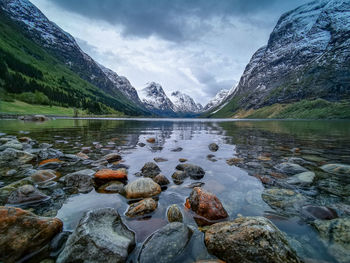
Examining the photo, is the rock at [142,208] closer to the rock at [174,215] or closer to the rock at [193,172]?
the rock at [174,215]

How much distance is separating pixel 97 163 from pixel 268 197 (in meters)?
10.3

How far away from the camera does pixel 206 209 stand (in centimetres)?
568

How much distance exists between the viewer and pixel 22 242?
12.4 ft

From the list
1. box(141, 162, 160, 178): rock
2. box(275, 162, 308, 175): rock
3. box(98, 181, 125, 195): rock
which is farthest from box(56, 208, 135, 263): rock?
box(275, 162, 308, 175): rock

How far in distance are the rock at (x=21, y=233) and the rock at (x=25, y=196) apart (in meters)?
2.34

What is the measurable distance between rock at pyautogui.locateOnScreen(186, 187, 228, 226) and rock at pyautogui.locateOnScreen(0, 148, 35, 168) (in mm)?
10697

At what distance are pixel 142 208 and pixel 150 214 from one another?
1.15ft

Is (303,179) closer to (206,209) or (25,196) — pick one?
(206,209)

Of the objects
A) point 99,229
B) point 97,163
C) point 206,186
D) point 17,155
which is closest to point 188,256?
point 99,229

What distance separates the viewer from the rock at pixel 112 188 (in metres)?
7.43

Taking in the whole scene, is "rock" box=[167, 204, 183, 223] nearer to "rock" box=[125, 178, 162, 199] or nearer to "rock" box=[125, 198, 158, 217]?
"rock" box=[125, 198, 158, 217]

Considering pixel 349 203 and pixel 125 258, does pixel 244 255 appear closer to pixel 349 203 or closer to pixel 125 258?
pixel 125 258

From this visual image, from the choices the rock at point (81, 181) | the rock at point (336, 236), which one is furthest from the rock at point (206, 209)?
the rock at point (81, 181)

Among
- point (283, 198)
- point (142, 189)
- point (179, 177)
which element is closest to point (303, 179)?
point (283, 198)
